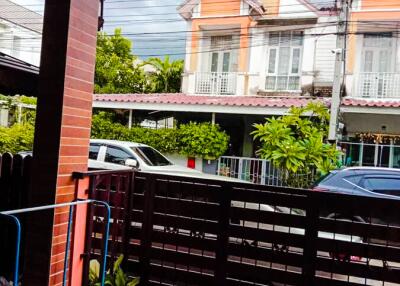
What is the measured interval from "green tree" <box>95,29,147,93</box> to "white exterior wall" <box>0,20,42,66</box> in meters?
3.83

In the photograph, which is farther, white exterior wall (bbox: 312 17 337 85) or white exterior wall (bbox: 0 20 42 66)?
white exterior wall (bbox: 0 20 42 66)

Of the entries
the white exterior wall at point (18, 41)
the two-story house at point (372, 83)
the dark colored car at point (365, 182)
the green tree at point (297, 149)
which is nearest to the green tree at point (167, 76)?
the white exterior wall at point (18, 41)

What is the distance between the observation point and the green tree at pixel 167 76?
2091 centimetres

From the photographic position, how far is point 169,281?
12.4 feet

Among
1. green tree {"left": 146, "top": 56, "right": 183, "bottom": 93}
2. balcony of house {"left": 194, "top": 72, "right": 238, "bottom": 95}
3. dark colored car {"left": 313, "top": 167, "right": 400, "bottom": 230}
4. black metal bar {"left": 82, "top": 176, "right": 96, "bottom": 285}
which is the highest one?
green tree {"left": 146, "top": 56, "right": 183, "bottom": 93}

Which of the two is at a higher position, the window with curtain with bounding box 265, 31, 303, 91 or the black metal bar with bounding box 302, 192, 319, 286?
the window with curtain with bounding box 265, 31, 303, 91

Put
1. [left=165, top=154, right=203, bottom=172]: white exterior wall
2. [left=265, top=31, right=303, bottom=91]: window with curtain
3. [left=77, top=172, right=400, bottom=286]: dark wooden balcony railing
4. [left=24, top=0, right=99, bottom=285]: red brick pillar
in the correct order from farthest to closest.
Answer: [left=265, top=31, right=303, bottom=91]: window with curtain
[left=165, top=154, right=203, bottom=172]: white exterior wall
[left=77, top=172, right=400, bottom=286]: dark wooden balcony railing
[left=24, top=0, right=99, bottom=285]: red brick pillar

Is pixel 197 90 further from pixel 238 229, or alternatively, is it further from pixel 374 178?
pixel 238 229

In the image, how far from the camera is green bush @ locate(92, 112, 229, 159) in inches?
497

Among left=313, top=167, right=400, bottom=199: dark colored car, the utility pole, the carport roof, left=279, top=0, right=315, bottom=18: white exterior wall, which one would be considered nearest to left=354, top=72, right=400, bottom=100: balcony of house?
the carport roof

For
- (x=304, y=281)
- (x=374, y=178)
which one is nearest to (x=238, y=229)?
(x=304, y=281)

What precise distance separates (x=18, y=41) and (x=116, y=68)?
6.79 meters

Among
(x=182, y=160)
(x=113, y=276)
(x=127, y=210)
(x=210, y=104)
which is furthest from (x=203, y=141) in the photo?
(x=113, y=276)

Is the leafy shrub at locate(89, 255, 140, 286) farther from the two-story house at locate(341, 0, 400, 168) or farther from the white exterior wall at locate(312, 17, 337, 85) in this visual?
the white exterior wall at locate(312, 17, 337, 85)
